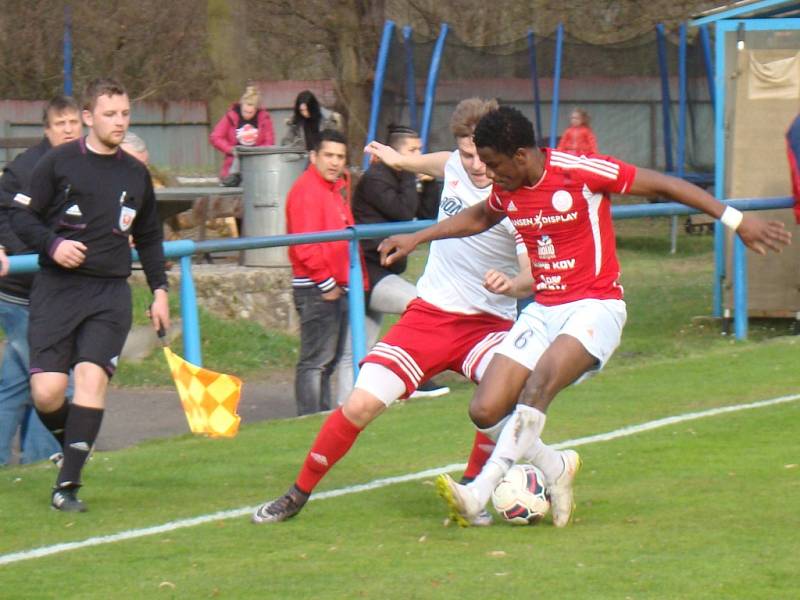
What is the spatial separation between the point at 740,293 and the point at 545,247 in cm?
699

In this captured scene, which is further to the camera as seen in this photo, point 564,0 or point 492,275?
point 564,0

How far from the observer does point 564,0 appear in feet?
98.2

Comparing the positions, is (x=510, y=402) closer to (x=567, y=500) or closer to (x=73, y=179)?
(x=567, y=500)

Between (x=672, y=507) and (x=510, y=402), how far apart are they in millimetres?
928

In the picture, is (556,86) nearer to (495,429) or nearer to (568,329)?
(495,429)

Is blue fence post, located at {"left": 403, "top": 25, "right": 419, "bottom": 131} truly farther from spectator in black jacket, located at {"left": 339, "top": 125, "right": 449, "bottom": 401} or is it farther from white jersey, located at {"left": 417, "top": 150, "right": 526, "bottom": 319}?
white jersey, located at {"left": 417, "top": 150, "right": 526, "bottom": 319}

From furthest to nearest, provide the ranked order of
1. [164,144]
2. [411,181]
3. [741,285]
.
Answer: [164,144]
[741,285]
[411,181]

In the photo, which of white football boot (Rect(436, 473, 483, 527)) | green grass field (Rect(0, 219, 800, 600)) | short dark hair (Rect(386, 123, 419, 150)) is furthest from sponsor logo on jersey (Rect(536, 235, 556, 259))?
short dark hair (Rect(386, 123, 419, 150))

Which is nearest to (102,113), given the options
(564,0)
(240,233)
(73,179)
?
(73,179)

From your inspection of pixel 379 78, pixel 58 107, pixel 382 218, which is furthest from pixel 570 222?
pixel 379 78

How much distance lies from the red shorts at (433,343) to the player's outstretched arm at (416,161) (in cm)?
95

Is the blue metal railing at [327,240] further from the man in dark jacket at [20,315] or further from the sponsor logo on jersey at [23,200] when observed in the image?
the sponsor logo on jersey at [23,200]

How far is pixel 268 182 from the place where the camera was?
14.4 metres

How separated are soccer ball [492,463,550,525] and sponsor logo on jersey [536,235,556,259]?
91cm
